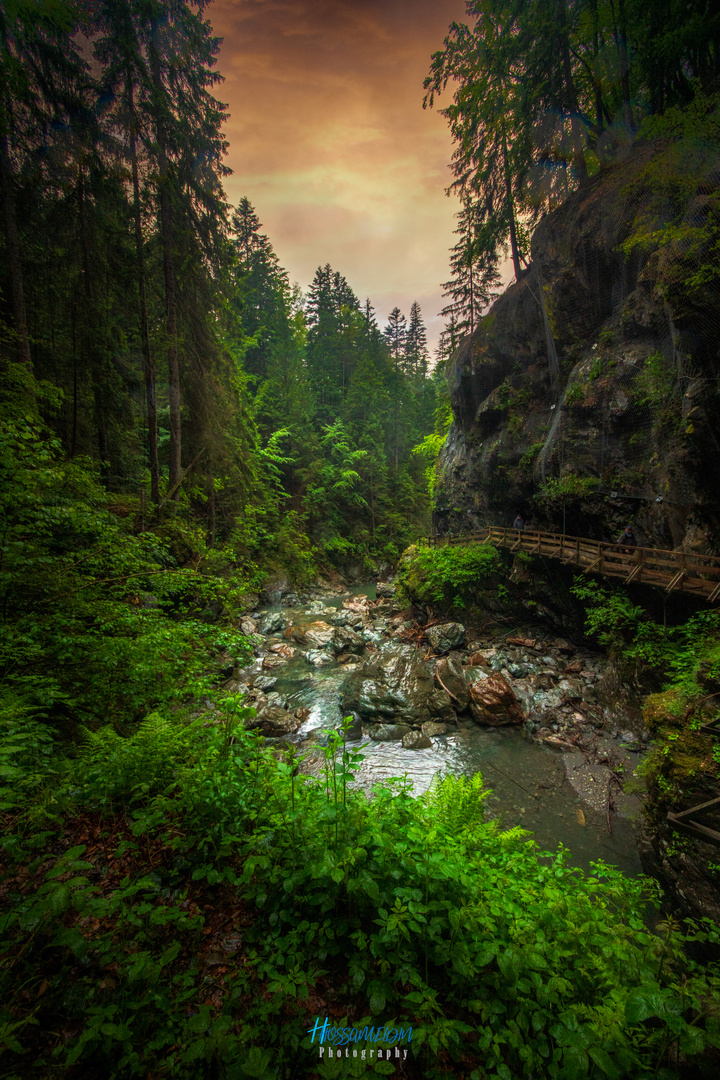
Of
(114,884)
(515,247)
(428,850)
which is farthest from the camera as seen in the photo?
(515,247)

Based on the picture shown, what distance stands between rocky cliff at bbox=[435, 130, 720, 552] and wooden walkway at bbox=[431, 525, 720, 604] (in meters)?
0.61

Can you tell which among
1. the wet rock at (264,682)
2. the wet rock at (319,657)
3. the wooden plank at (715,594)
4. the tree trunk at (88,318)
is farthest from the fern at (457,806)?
the tree trunk at (88,318)

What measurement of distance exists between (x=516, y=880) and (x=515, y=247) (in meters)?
24.0

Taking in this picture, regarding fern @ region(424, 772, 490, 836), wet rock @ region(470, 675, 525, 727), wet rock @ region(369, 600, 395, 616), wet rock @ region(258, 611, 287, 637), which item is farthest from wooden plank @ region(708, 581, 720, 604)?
wet rock @ region(258, 611, 287, 637)

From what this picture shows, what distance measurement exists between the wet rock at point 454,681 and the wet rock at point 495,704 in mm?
307

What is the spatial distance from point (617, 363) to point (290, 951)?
15.4m

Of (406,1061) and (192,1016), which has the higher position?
(192,1016)

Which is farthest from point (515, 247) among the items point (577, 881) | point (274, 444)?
point (577, 881)

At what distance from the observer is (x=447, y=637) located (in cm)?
1486

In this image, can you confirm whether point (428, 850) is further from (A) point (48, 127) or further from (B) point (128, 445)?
(A) point (48, 127)

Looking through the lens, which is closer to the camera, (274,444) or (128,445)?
(128,445)

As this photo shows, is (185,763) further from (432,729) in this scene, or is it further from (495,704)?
(495,704)

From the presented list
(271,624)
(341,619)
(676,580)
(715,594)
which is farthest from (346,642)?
(715,594)

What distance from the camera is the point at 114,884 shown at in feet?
8.04
